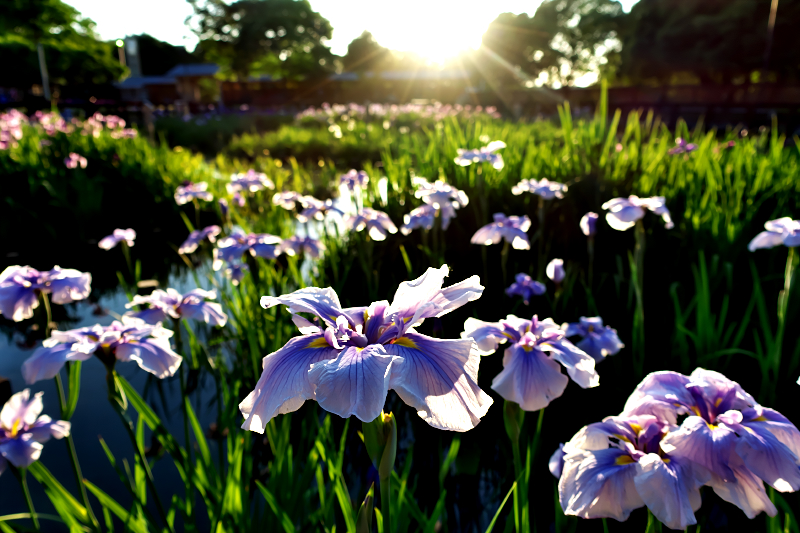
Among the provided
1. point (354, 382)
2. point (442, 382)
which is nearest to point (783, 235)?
point (442, 382)

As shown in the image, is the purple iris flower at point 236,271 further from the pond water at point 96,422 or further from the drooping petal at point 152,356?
the drooping petal at point 152,356

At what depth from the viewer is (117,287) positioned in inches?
137

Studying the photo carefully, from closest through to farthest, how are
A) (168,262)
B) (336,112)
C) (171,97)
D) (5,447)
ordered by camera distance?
1. (5,447)
2. (168,262)
3. (336,112)
4. (171,97)

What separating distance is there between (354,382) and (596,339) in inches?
44.0

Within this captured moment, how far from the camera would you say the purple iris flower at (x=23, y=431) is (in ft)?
3.62

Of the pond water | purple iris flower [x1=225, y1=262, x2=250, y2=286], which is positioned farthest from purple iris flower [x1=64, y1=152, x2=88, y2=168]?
purple iris flower [x1=225, y1=262, x2=250, y2=286]

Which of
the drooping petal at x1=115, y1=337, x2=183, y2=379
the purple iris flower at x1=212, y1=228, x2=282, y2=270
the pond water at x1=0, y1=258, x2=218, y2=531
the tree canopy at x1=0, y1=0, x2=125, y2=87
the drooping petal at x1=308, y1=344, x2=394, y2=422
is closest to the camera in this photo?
the drooping petal at x1=308, y1=344, x2=394, y2=422

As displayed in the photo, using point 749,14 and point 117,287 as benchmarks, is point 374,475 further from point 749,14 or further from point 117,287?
point 749,14

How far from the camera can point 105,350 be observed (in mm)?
1065

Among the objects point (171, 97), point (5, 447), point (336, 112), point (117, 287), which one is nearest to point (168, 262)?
point (117, 287)

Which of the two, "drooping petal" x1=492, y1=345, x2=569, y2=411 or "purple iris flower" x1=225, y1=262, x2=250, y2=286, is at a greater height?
"drooping petal" x1=492, y1=345, x2=569, y2=411

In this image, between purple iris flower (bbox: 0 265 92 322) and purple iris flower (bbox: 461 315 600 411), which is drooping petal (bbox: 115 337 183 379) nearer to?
purple iris flower (bbox: 0 265 92 322)

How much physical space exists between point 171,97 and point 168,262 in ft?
204

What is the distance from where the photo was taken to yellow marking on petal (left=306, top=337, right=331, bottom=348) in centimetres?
67
